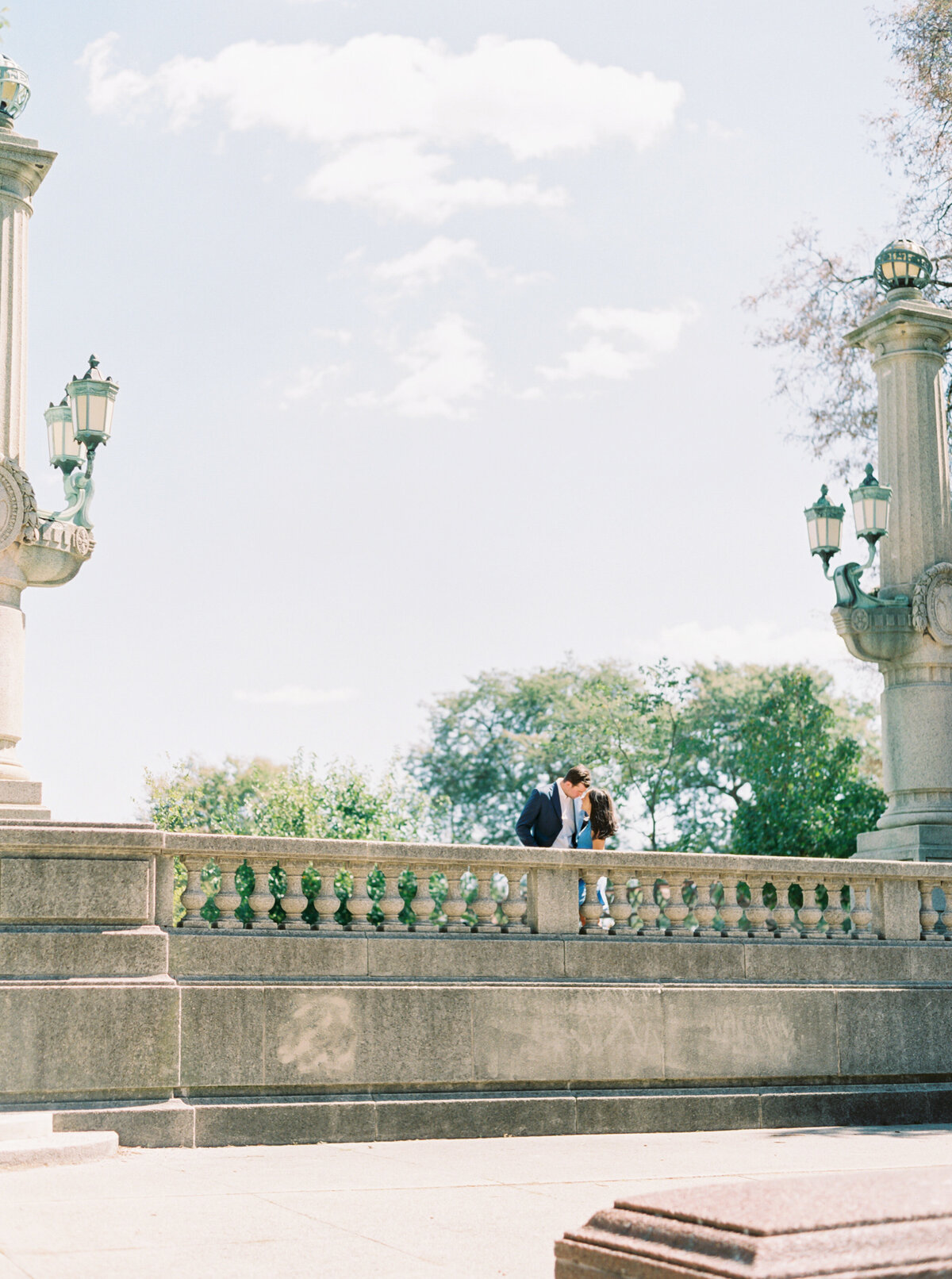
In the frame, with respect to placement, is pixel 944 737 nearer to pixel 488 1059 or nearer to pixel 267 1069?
pixel 488 1059

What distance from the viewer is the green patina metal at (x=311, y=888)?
1085cm

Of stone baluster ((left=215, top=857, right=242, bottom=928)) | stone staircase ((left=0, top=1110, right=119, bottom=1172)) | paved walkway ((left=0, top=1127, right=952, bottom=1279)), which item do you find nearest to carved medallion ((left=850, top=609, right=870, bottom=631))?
paved walkway ((left=0, top=1127, right=952, bottom=1279))

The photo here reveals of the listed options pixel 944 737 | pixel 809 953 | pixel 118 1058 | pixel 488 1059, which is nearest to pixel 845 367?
pixel 944 737

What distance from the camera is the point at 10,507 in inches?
447

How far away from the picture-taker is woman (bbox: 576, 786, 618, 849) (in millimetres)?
12805

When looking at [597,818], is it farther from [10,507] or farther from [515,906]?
[10,507]

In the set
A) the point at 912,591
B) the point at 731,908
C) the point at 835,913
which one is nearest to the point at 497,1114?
the point at 731,908

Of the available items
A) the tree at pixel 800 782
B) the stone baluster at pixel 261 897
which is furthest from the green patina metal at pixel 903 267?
the tree at pixel 800 782

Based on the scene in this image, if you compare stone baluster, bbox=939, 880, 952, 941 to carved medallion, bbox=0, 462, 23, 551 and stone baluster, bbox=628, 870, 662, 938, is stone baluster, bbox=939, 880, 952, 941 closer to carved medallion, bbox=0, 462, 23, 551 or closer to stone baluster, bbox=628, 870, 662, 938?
stone baluster, bbox=628, 870, 662, 938

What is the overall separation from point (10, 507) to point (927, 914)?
8283mm

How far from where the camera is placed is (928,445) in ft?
50.1

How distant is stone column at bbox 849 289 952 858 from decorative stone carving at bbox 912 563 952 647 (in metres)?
0.01

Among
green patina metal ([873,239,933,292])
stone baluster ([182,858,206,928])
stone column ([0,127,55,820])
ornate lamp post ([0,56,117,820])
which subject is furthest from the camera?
green patina metal ([873,239,933,292])

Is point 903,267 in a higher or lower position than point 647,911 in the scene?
higher
